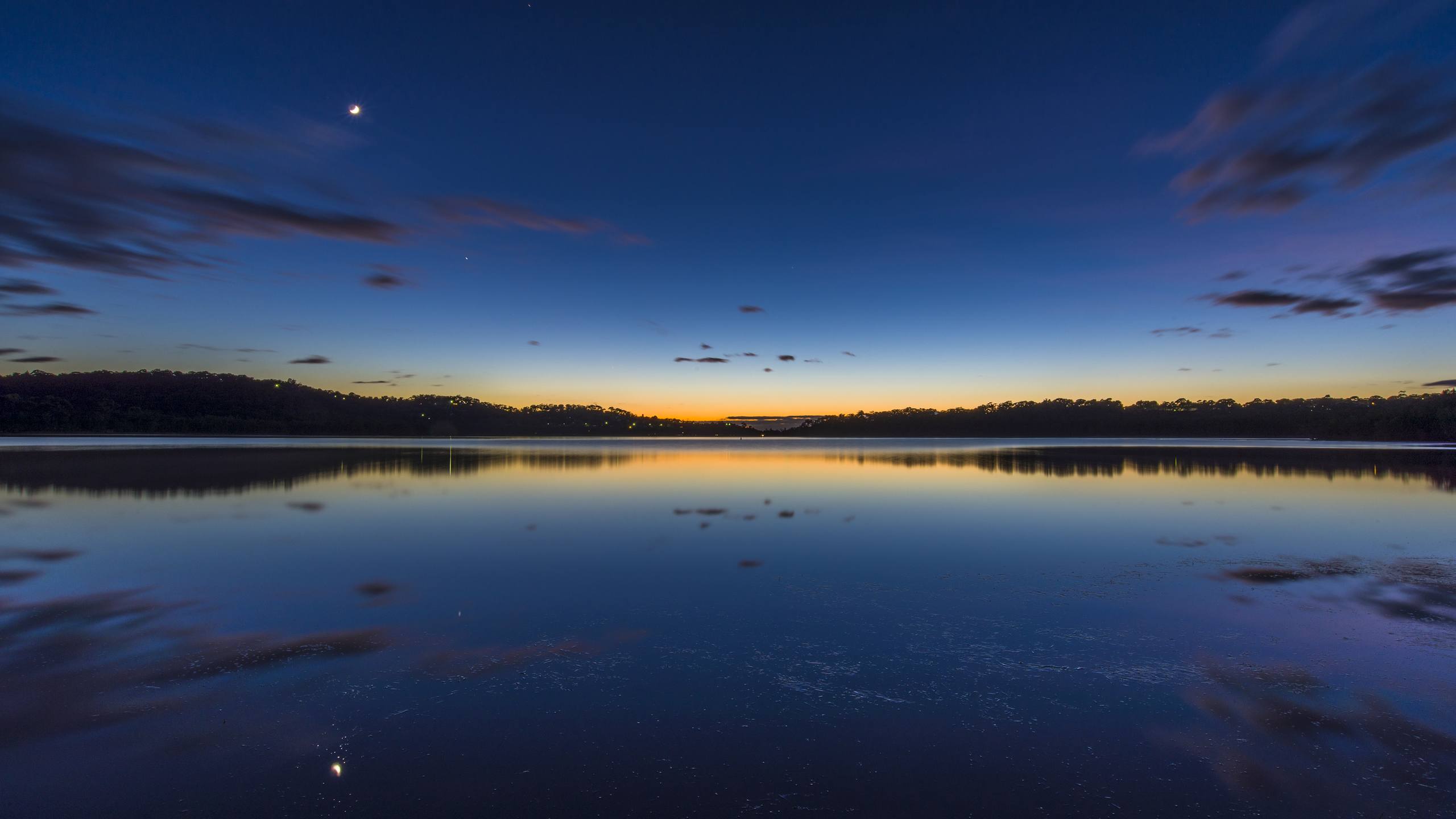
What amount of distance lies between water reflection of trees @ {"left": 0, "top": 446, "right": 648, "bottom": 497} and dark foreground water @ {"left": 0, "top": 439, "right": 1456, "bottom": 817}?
8330mm

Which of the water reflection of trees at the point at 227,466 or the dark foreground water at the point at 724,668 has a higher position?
the water reflection of trees at the point at 227,466

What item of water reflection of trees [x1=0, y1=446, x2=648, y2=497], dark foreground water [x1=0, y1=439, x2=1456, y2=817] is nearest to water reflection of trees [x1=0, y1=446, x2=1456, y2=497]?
water reflection of trees [x1=0, y1=446, x2=648, y2=497]

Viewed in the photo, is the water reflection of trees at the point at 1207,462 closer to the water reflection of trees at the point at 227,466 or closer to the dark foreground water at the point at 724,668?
the dark foreground water at the point at 724,668

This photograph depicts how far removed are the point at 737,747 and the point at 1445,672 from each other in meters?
6.44

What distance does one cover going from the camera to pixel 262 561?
10.6m

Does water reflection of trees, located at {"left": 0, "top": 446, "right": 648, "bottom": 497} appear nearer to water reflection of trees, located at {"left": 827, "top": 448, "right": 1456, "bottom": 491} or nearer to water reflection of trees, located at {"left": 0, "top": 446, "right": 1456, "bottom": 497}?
water reflection of trees, located at {"left": 0, "top": 446, "right": 1456, "bottom": 497}

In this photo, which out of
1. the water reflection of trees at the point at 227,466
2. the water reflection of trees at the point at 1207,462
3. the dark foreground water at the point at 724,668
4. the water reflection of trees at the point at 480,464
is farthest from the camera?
the water reflection of trees at the point at 1207,462

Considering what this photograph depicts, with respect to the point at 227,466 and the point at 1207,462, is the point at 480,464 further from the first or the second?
the point at 1207,462

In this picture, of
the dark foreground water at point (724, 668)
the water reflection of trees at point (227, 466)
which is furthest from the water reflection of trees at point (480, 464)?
the dark foreground water at point (724, 668)

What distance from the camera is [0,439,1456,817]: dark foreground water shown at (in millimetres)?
4160

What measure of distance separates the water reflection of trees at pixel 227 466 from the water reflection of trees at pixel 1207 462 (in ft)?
65.0

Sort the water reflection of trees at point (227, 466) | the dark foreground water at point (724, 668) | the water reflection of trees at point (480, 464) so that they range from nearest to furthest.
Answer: the dark foreground water at point (724, 668), the water reflection of trees at point (227, 466), the water reflection of trees at point (480, 464)

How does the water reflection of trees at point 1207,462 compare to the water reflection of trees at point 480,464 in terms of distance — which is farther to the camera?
the water reflection of trees at point 1207,462

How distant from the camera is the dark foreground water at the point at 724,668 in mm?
4160
